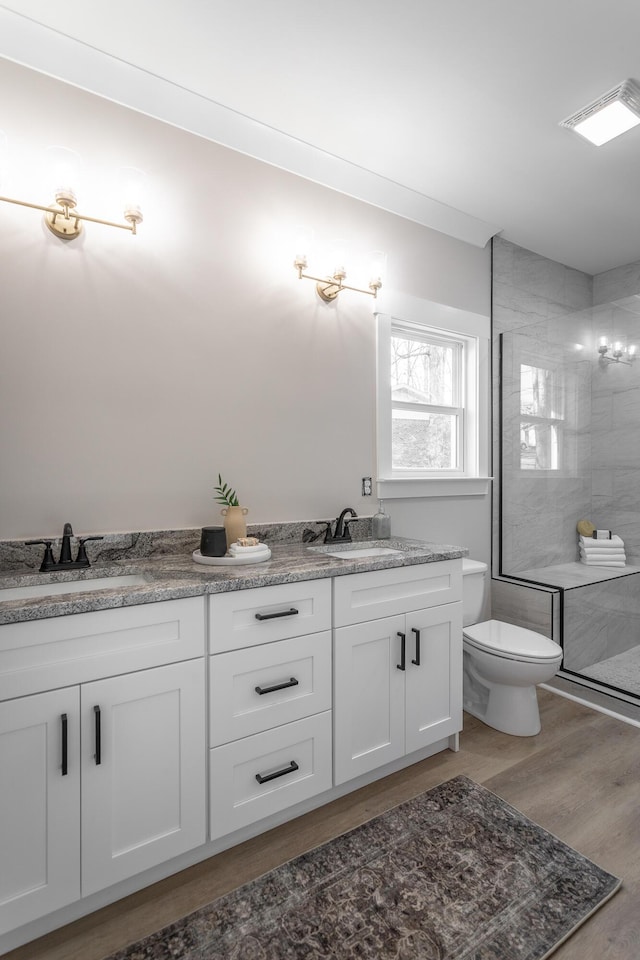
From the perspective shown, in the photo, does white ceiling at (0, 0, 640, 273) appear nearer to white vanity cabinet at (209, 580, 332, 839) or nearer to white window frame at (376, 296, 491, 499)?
white window frame at (376, 296, 491, 499)

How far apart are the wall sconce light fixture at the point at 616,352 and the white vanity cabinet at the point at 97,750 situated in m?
2.85

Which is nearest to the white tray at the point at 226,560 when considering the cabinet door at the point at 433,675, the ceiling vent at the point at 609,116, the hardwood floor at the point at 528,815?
the cabinet door at the point at 433,675

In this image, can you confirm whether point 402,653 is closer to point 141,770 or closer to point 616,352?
point 141,770

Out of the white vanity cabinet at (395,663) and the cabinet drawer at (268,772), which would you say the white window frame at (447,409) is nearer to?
the white vanity cabinet at (395,663)

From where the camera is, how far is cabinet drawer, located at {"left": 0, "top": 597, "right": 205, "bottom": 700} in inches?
45.5

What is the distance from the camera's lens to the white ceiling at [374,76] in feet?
5.11

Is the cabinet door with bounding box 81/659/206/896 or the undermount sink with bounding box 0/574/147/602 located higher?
the undermount sink with bounding box 0/574/147/602

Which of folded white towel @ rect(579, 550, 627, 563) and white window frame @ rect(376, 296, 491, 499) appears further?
folded white towel @ rect(579, 550, 627, 563)

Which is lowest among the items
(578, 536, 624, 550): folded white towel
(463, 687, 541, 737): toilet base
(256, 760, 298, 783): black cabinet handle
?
(463, 687, 541, 737): toilet base

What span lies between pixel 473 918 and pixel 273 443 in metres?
1.73

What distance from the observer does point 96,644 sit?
1253mm

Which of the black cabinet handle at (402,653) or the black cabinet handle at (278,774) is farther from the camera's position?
the black cabinet handle at (402,653)

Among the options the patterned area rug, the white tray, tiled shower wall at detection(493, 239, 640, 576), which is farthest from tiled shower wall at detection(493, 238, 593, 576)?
the white tray

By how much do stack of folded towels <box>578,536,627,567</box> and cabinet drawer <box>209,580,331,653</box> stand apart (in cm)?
236
